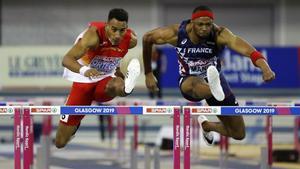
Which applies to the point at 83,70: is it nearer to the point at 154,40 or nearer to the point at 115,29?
the point at 115,29

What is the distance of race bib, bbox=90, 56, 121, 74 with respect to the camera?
6934 mm

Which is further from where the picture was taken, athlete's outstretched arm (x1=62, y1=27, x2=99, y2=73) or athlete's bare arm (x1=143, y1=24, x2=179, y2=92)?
athlete's bare arm (x1=143, y1=24, x2=179, y2=92)

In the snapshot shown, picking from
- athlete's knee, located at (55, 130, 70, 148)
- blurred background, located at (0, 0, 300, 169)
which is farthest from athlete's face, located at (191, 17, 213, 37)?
blurred background, located at (0, 0, 300, 169)

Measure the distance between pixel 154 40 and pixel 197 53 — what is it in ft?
1.59

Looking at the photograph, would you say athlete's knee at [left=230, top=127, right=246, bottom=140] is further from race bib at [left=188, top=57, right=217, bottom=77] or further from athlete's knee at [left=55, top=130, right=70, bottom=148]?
athlete's knee at [left=55, top=130, right=70, bottom=148]

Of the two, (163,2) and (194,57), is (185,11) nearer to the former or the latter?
(163,2)

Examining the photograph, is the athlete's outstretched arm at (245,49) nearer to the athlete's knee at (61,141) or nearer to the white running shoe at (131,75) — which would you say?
the white running shoe at (131,75)

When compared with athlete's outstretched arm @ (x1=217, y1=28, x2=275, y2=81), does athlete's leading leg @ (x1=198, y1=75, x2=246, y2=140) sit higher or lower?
lower

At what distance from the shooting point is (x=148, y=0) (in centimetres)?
1756

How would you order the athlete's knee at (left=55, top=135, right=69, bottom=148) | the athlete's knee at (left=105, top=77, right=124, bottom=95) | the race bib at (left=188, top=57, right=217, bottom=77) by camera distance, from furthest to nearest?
the athlete's knee at (left=55, top=135, right=69, bottom=148) < the race bib at (left=188, top=57, right=217, bottom=77) < the athlete's knee at (left=105, top=77, right=124, bottom=95)

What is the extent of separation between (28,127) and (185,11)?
12.3 metres

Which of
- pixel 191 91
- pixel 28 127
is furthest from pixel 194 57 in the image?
pixel 28 127

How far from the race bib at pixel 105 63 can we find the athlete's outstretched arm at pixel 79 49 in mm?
338

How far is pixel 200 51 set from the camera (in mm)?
6707
